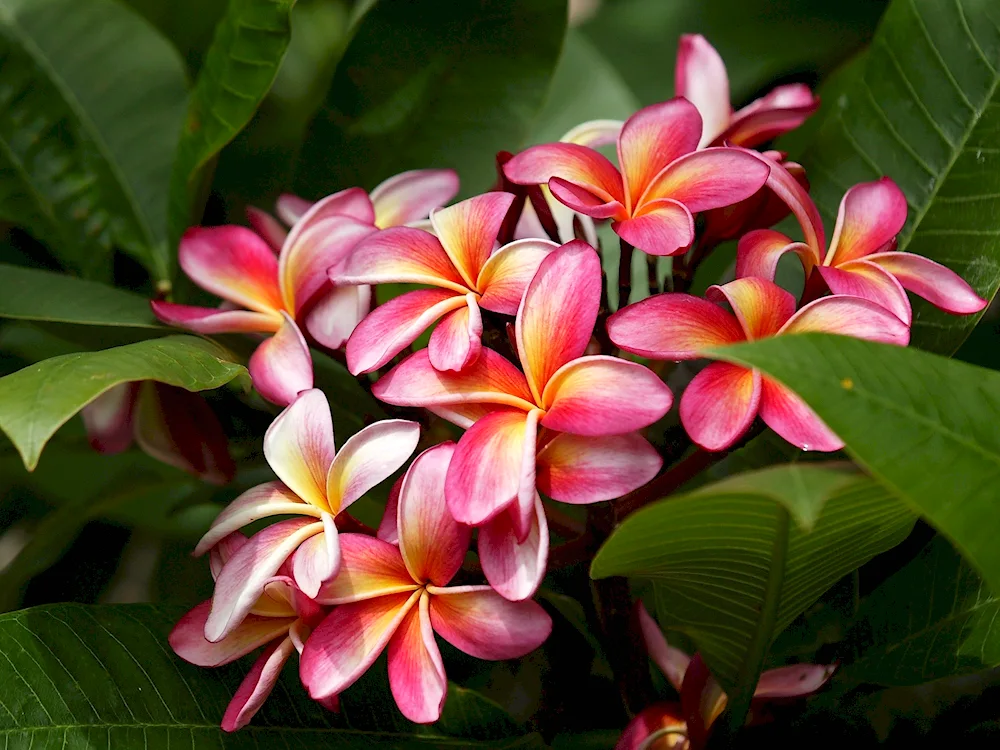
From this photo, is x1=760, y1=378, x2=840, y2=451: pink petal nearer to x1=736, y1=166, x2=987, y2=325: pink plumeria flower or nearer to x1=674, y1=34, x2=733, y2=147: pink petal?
x1=736, y1=166, x2=987, y2=325: pink plumeria flower

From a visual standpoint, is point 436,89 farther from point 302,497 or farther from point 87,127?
point 302,497

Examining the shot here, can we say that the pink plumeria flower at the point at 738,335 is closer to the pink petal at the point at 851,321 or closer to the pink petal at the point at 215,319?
→ the pink petal at the point at 851,321

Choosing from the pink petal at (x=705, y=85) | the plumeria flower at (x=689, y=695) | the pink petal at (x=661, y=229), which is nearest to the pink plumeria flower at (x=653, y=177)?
the pink petal at (x=661, y=229)

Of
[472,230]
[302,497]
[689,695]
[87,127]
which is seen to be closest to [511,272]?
[472,230]

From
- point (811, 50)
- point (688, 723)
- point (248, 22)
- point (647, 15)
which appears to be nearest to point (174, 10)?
point (248, 22)

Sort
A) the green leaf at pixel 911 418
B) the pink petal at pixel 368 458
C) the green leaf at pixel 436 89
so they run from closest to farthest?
the green leaf at pixel 911 418, the pink petal at pixel 368 458, the green leaf at pixel 436 89

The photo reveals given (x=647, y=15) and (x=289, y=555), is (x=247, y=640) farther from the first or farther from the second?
(x=647, y=15)
